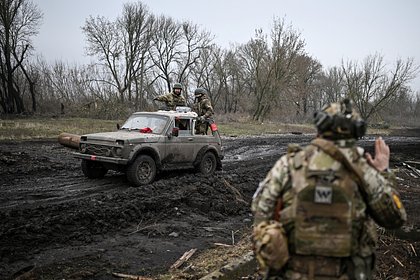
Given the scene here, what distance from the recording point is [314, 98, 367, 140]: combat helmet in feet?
8.14

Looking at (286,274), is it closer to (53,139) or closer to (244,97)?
(53,139)

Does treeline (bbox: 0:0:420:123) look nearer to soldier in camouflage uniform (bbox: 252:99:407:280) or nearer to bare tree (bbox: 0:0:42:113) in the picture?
bare tree (bbox: 0:0:42:113)

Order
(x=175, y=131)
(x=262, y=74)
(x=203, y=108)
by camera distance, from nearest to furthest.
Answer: (x=175, y=131)
(x=203, y=108)
(x=262, y=74)

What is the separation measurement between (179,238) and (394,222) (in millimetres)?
4313

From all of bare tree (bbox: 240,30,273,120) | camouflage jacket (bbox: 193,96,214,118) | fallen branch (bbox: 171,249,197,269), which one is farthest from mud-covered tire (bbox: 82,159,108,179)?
bare tree (bbox: 240,30,273,120)

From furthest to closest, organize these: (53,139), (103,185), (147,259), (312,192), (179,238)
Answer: (53,139) < (103,185) < (179,238) < (147,259) < (312,192)

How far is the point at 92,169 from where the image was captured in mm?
10281

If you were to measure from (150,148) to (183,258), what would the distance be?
4.58 m

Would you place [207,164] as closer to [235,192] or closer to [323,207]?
[235,192]

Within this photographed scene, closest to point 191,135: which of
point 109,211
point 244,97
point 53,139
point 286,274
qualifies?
point 109,211

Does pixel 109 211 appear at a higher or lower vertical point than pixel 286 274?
lower

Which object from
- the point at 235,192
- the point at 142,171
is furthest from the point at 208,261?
the point at 142,171

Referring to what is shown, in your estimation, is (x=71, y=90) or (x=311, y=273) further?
(x=71, y=90)

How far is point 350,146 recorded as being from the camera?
251cm
